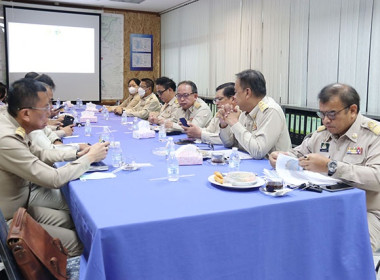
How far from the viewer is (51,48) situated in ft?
23.9

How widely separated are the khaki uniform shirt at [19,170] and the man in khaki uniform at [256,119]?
40.0 inches

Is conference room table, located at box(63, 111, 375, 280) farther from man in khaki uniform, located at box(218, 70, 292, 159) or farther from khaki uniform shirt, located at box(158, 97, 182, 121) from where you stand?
khaki uniform shirt, located at box(158, 97, 182, 121)

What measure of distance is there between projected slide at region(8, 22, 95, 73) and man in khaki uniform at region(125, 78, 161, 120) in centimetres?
198

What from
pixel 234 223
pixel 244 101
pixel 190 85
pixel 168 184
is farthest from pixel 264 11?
pixel 234 223

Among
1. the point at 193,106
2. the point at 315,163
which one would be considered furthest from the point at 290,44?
the point at 315,163

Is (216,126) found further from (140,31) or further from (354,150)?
(140,31)

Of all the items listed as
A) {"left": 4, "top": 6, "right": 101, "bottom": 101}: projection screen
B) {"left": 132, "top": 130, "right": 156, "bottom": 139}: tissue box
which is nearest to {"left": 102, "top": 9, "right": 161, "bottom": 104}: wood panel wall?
{"left": 4, "top": 6, "right": 101, "bottom": 101}: projection screen

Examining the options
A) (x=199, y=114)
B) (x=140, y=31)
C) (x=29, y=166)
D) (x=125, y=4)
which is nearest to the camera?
(x=29, y=166)

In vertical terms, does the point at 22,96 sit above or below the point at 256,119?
above

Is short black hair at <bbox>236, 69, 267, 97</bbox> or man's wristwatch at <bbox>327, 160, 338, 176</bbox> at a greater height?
short black hair at <bbox>236, 69, 267, 97</bbox>

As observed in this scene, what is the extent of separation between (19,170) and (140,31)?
6.67 m

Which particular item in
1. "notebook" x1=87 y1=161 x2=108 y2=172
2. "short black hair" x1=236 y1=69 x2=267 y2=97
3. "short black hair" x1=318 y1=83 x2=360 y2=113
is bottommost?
"notebook" x1=87 y1=161 x2=108 y2=172

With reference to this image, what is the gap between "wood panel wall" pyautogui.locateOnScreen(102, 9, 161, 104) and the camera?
25.5 feet

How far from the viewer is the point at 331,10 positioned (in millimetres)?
3928
